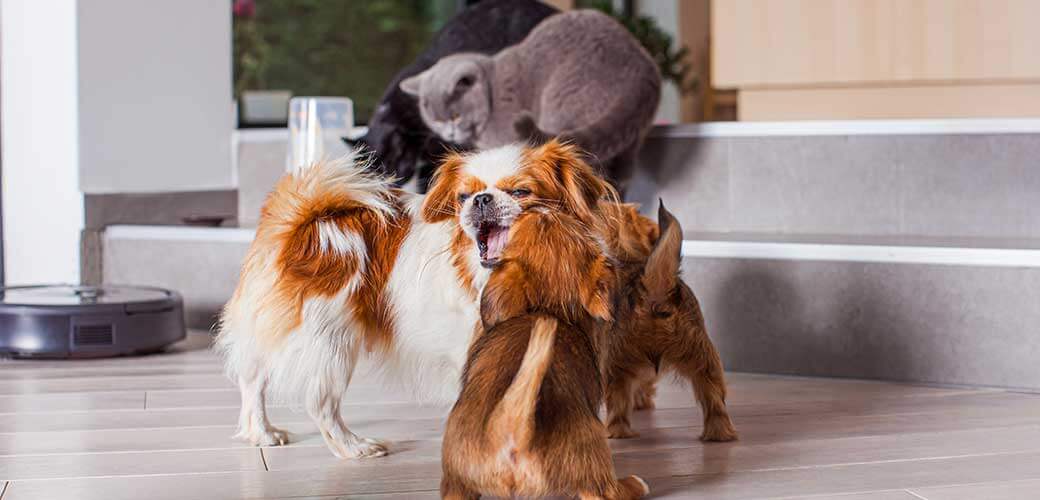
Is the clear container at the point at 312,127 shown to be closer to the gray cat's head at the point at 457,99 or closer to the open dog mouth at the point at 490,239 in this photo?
the gray cat's head at the point at 457,99

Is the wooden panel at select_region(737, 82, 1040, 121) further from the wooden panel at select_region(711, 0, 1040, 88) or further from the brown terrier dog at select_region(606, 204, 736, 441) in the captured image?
the brown terrier dog at select_region(606, 204, 736, 441)

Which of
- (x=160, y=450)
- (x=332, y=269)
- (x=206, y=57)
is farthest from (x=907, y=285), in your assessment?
(x=206, y=57)

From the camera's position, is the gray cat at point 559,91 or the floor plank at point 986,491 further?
the gray cat at point 559,91

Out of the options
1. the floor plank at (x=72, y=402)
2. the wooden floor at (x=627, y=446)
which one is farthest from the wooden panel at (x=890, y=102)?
the floor plank at (x=72, y=402)

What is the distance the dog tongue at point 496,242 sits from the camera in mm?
1614

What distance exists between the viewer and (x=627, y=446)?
189cm

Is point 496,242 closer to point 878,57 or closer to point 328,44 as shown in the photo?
point 878,57

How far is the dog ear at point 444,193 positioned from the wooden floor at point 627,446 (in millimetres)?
367

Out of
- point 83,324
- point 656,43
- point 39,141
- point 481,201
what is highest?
point 656,43

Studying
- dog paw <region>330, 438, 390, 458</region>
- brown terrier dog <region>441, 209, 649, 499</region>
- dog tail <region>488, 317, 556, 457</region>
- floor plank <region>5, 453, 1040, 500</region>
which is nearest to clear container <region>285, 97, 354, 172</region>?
dog paw <region>330, 438, 390, 458</region>

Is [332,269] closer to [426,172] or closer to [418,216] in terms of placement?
[418,216]

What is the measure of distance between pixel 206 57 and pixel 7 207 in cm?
69

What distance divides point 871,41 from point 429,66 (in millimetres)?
1141

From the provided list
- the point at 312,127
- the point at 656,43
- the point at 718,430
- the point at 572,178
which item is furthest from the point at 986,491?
the point at 656,43
